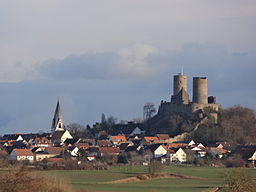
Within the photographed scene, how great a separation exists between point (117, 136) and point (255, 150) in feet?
95.9

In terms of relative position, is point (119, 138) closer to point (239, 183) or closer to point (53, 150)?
point (53, 150)

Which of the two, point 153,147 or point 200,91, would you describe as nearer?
point 153,147

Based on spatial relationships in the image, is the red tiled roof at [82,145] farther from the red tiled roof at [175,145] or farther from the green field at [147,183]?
the green field at [147,183]

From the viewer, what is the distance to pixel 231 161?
85.1 metres

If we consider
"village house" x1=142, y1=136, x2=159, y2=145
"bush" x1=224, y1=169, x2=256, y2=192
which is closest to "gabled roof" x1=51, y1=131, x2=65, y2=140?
"village house" x1=142, y1=136, x2=159, y2=145

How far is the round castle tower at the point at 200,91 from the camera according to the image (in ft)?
378

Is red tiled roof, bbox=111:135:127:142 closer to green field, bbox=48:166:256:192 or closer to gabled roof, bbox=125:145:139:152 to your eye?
gabled roof, bbox=125:145:139:152

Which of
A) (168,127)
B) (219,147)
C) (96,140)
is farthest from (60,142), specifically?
(219,147)

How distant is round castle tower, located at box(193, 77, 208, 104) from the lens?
378 ft

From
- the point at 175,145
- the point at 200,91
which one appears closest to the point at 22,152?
the point at 175,145

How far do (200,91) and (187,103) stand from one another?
2.54m

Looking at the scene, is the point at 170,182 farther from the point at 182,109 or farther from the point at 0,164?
the point at 182,109

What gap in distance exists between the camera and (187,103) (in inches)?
4523

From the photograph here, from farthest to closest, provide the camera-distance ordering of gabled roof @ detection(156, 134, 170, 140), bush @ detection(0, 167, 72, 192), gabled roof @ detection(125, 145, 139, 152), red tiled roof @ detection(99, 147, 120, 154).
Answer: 1. gabled roof @ detection(156, 134, 170, 140)
2. gabled roof @ detection(125, 145, 139, 152)
3. red tiled roof @ detection(99, 147, 120, 154)
4. bush @ detection(0, 167, 72, 192)
